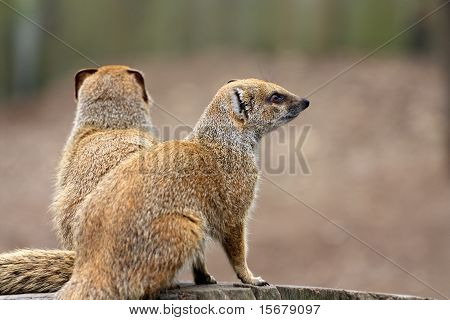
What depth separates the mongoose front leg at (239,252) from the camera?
232 inches

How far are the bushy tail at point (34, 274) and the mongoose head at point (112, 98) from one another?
2.07 m

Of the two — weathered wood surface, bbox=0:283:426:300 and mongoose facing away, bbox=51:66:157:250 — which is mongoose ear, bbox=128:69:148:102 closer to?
mongoose facing away, bbox=51:66:157:250

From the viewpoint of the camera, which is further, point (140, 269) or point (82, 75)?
point (82, 75)

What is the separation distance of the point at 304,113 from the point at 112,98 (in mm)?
9937

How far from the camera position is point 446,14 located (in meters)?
14.9

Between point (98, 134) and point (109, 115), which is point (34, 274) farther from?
point (109, 115)

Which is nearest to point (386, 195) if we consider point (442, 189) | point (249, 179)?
point (442, 189)

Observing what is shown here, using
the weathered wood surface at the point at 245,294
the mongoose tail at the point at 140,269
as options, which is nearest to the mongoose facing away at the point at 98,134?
the weathered wood surface at the point at 245,294

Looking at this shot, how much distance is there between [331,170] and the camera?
15.8 m

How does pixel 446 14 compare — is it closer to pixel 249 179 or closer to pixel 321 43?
pixel 321 43

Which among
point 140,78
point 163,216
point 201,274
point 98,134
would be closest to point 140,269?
point 163,216

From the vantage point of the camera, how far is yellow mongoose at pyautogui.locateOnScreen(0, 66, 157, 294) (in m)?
5.82

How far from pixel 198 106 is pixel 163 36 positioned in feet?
9.73

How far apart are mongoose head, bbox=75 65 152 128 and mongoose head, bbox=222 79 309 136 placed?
1.51 metres
